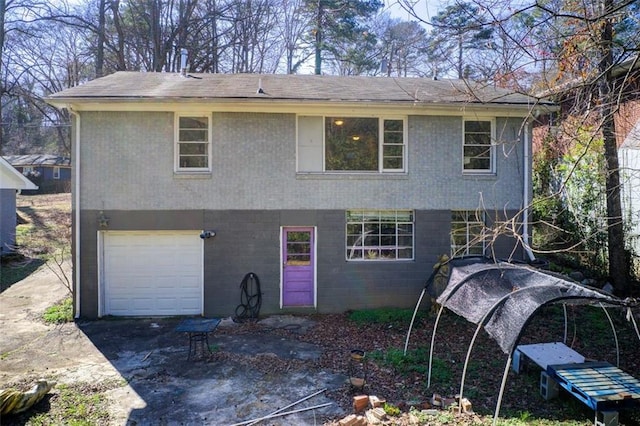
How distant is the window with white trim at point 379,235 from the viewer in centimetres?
1025

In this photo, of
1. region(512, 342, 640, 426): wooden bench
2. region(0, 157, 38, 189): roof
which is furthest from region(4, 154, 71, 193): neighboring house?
region(512, 342, 640, 426): wooden bench

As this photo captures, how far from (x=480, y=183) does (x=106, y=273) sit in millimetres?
9705

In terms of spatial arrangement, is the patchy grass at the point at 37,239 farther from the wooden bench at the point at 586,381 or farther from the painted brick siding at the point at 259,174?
the wooden bench at the point at 586,381

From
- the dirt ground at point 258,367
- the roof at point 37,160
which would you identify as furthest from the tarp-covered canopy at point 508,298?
the roof at point 37,160

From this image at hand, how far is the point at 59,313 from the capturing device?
9.78 metres

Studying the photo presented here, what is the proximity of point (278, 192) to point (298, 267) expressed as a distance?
6.42 ft

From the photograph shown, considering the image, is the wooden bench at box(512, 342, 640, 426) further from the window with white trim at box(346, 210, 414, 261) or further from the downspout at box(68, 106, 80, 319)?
the downspout at box(68, 106, 80, 319)

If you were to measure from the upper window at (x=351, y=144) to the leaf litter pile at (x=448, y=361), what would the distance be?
12.5 feet

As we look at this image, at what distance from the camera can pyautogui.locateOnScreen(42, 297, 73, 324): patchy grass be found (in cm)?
946

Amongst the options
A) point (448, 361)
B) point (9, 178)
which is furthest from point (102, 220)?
point (448, 361)

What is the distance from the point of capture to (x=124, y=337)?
8.52 metres

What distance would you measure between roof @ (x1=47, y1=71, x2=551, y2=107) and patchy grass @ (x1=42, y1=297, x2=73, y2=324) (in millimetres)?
4987

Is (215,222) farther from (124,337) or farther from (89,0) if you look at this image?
(89,0)

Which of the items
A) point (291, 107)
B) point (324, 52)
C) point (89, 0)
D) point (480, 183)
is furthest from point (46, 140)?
point (480, 183)
